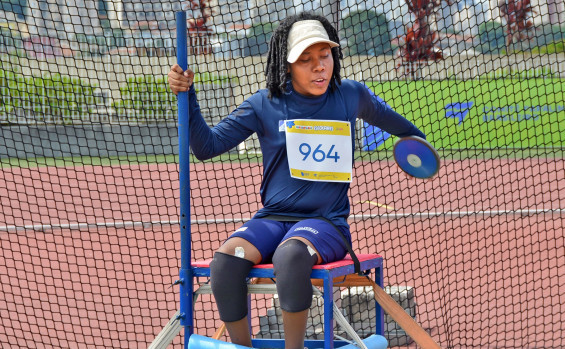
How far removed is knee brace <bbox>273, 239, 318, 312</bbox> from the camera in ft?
8.23

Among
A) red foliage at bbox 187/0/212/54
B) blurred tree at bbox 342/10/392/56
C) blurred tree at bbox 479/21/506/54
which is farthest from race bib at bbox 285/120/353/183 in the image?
red foliage at bbox 187/0/212/54

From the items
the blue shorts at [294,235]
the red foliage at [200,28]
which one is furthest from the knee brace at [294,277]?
the red foliage at [200,28]

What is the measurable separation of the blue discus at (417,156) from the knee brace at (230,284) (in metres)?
0.87

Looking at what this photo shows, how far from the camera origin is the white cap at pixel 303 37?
2832mm

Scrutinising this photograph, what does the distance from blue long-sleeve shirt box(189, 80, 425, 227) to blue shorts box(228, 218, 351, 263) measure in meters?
0.09

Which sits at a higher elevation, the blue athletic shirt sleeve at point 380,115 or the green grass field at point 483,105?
the blue athletic shirt sleeve at point 380,115

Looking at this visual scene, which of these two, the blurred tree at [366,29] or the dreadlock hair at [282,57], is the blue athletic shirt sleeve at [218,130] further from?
the blurred tree at [366,29]

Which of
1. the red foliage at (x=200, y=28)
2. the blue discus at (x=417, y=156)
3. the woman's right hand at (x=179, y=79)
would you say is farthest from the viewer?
the red foliage at (x=200, y=28)

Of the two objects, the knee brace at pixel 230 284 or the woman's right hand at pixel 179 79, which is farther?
the woman's right hand at pixel 179 79

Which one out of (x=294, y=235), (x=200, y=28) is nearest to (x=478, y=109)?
(x=200, y=28)

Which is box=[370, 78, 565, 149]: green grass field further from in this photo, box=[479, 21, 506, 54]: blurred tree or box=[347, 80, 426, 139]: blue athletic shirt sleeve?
box=[347, 80, 426, 139]: blue athletic shirt sleeve

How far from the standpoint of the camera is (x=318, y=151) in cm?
288

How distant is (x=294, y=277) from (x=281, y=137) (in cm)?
62

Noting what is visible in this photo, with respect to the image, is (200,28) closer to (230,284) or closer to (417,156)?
(417,156)
